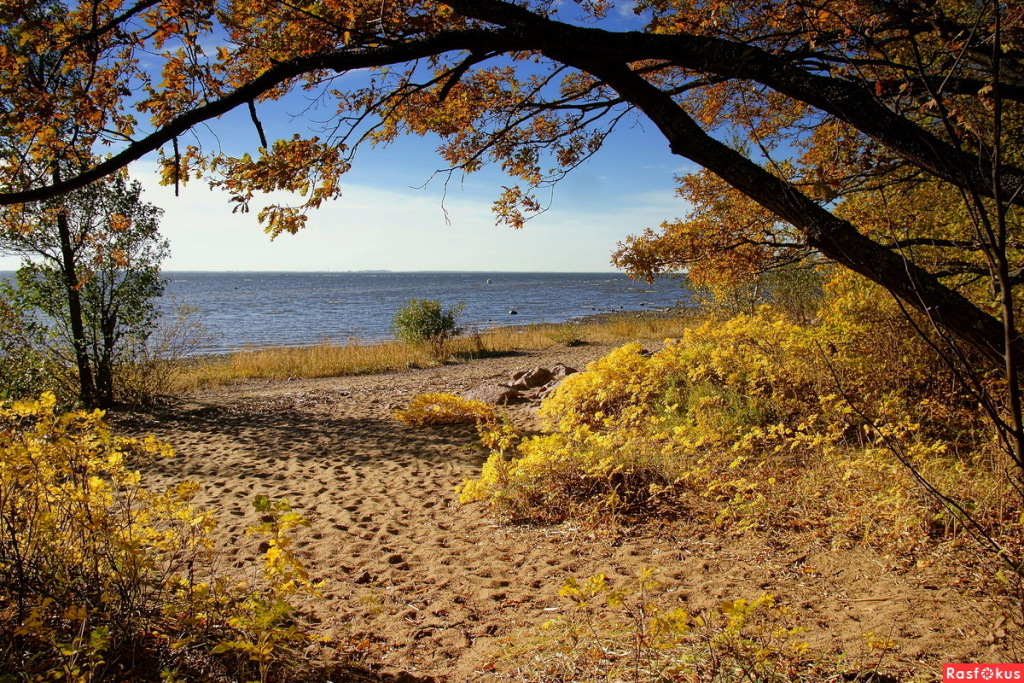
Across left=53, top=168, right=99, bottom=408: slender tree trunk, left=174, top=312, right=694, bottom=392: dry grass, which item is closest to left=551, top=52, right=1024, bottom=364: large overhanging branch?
left=53, top=168, right=99, bottom=408: slender tree trunk

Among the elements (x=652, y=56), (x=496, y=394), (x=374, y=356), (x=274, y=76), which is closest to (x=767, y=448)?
(x=652, y=56)

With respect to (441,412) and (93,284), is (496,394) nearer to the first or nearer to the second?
(441,412)

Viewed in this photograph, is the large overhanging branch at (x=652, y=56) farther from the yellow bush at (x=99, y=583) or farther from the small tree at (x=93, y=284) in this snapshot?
the small tree at (x=93, y=284)

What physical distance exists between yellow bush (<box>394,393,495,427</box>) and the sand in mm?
1257

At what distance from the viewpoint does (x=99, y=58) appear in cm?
385

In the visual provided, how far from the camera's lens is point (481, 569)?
13.5 feet

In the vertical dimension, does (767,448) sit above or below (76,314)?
below

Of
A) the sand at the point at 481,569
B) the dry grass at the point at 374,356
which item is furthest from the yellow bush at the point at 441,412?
the dry grass at the point at 374,356

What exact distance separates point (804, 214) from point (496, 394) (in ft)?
23.3

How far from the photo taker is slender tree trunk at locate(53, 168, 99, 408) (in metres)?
9.31

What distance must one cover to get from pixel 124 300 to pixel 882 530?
11.3m

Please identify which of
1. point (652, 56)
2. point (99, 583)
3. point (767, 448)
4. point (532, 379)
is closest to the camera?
point (99, 583)

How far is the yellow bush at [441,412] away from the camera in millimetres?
8578

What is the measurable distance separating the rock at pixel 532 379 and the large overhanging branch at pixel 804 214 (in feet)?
23.5
